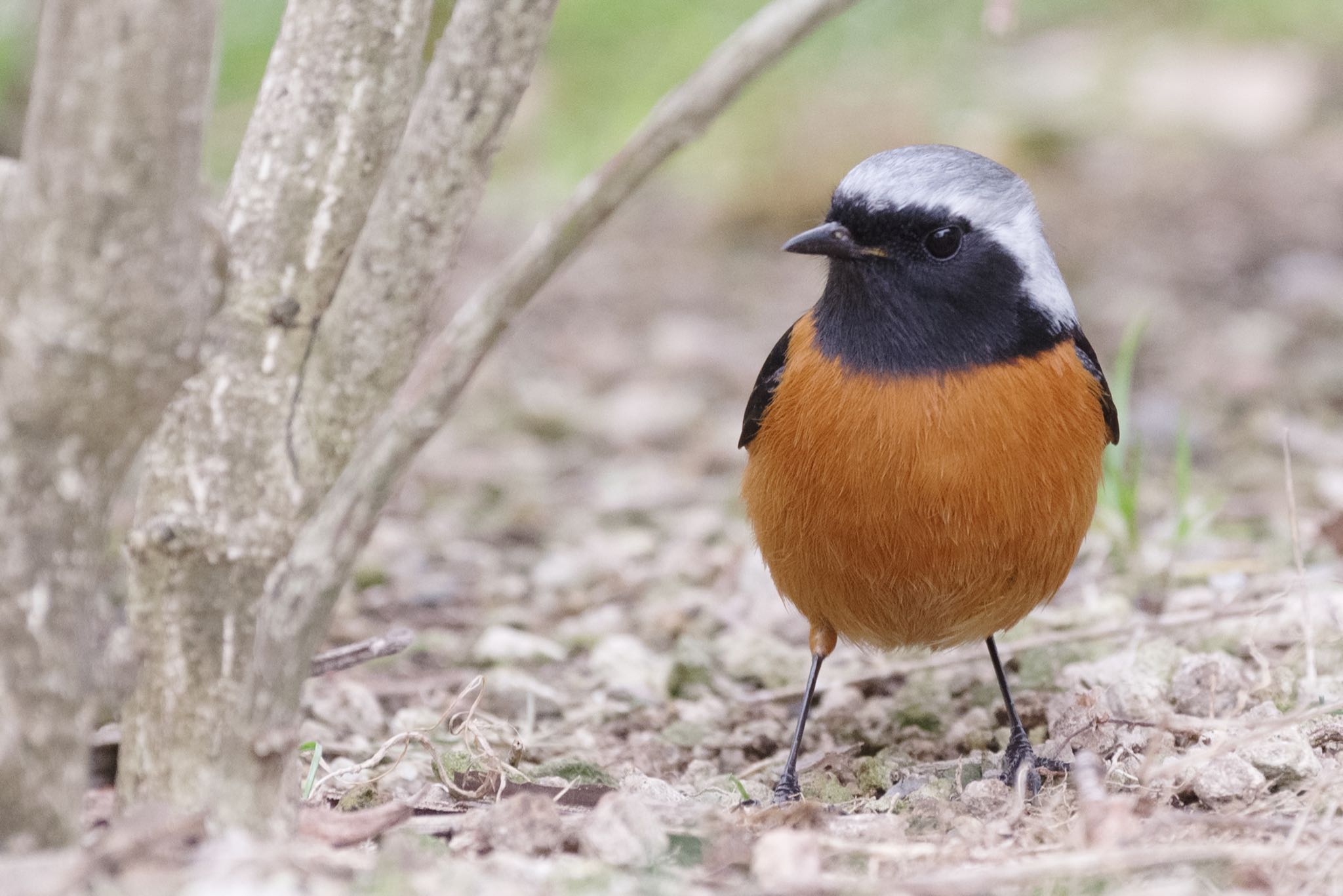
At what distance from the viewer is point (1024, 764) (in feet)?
13.5

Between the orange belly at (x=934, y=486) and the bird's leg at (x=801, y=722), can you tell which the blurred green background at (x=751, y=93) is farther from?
the orange belly at (x=934, y=486)

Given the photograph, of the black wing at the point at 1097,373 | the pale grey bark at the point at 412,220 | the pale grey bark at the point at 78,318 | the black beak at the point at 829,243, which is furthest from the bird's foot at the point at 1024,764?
the pale grey bark at the point at 78,318

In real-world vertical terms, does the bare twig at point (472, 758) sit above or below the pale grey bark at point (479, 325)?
below

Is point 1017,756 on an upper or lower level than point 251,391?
lower

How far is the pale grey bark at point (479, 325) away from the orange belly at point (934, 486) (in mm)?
1566

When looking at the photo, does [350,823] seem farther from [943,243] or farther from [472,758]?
[943,243]

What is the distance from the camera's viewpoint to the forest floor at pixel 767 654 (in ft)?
10.1

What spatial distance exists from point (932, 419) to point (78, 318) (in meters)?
2.30

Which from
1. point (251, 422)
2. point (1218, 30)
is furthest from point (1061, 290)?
point (1218, 30)

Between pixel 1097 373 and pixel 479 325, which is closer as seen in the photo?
pixel 479 325

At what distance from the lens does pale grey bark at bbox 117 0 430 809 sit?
3086 millimetres

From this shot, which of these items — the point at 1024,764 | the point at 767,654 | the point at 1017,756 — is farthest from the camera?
the point at 767,654

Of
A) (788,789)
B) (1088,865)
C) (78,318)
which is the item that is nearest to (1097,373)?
(788,789)

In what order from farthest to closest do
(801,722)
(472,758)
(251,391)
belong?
(801,722)
(472,758)
(251,391)
